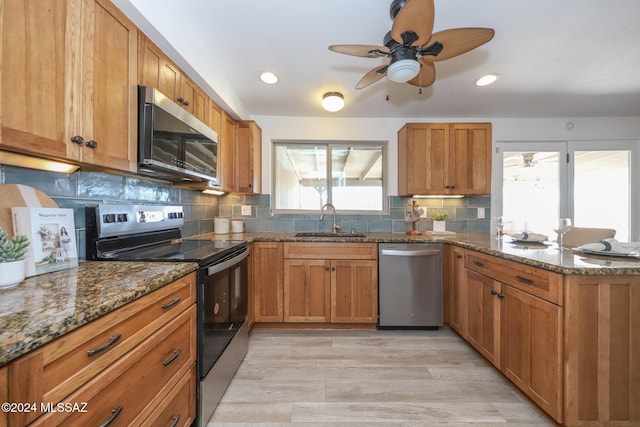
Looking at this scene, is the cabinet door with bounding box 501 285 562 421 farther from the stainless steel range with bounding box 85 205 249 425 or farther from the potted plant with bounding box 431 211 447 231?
the stainless steel range with bounding box 85 205 249 425

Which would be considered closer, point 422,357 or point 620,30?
point 620,30

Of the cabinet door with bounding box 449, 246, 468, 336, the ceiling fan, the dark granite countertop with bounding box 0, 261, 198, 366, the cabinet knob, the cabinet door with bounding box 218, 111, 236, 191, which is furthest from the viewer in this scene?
the cabinet door with bounding box 218, 111, 236, 191

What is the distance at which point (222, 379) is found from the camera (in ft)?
5.08

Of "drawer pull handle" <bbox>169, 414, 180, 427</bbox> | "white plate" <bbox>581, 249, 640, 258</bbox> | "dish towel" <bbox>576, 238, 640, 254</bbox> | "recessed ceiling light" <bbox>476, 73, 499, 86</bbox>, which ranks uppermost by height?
"recessed ceiling light" <bbox>476, 73, 499, 86</bbox>

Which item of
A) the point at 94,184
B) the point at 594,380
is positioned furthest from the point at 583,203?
the point at 94,184

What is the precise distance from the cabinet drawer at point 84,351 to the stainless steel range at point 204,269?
1.20 ft

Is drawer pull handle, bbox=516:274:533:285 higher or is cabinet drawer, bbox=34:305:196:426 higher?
drawer pull handle, bbox=516:274:533:285

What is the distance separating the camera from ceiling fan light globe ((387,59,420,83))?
1.45m

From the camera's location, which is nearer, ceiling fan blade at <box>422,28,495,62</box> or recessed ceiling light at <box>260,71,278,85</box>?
ceiling fan blade at <box>422,28,495,62</box>

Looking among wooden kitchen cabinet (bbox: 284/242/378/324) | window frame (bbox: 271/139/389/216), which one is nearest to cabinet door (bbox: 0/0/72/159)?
wooden kitchen cabinet (bbox: 284/242/378/324)

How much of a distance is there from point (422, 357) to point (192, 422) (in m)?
1.64

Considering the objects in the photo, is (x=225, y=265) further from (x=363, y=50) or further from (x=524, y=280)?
(x=524, y=280)

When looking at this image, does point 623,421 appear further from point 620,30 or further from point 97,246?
point 97,246

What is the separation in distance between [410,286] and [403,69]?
183 cm
